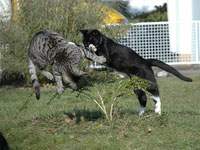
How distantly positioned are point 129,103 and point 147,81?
11.3 ft

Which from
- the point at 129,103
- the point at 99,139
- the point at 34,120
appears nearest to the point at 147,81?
the point at 99,139

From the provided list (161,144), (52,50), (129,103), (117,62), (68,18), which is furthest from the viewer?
(68,18)

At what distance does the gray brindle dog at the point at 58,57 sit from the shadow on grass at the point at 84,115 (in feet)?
3.04

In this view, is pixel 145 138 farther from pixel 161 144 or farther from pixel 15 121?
pixel 15 121

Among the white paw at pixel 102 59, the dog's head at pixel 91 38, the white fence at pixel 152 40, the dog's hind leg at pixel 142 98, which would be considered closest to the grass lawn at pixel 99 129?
the dog's hind leg at pixel 142 98

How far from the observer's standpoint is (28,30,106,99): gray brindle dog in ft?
30.0

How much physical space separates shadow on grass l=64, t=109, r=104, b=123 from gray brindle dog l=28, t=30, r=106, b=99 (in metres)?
A: 0.93

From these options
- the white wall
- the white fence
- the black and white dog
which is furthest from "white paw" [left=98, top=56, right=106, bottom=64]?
the white wall

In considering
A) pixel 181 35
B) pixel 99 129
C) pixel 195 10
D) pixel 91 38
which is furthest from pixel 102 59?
pixel 195 10

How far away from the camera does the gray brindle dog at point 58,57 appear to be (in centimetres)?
914

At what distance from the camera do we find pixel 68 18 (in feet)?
56.0

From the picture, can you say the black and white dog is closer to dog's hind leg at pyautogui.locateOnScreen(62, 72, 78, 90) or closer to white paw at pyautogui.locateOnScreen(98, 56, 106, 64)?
white paw at pyautogui.locateOnScreen(98, 56, 106, 64)

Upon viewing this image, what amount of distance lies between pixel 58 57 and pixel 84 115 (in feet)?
5.33

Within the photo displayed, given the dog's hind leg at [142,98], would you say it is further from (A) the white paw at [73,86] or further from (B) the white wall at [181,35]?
(B) the white wall at [181,35]
